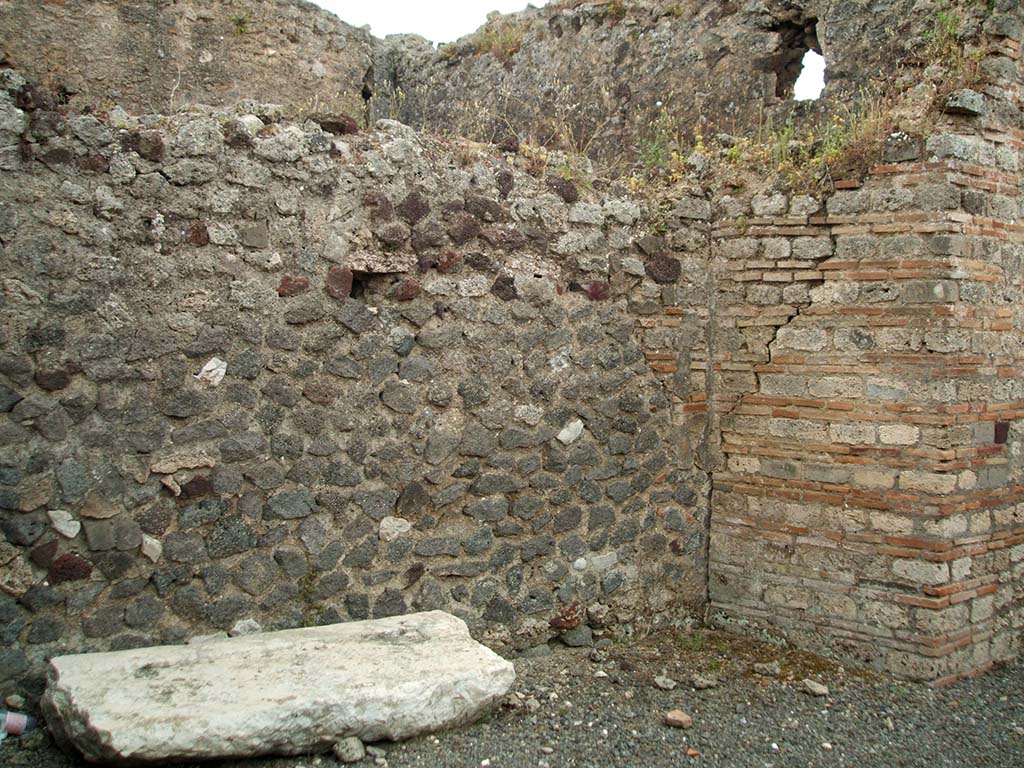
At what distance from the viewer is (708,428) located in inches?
221

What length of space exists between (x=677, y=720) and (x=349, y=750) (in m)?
1.50

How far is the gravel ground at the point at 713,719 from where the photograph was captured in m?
3.82

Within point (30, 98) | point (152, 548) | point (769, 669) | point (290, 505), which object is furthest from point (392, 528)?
point (30, 98)

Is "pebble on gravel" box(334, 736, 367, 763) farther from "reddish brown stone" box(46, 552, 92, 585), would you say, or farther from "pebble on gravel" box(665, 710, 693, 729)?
"pebble on gravel" box(665, 710, 693, 729)

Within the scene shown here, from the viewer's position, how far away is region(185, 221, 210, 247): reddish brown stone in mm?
4039

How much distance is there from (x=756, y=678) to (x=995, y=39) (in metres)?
3.49

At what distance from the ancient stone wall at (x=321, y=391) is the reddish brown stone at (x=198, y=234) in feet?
0.05

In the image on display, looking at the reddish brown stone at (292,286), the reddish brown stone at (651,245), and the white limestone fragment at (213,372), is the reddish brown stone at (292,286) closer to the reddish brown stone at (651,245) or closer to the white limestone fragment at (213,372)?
the white limestone fragment at (213,372)

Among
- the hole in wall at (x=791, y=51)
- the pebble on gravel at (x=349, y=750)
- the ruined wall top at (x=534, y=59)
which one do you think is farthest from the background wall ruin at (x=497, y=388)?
the hole in wall at (x=791, y=51)

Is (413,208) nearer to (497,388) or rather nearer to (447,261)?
(447,261)

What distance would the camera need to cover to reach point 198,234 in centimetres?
405

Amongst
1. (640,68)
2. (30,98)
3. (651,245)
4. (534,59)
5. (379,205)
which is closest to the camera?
(30,98)

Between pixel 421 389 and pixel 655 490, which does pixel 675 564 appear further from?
pixel 421 389

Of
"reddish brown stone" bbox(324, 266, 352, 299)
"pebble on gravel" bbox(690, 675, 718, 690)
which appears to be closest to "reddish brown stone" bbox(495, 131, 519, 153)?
"reddish brown stone" bbox(324, 266, 352, 299)
